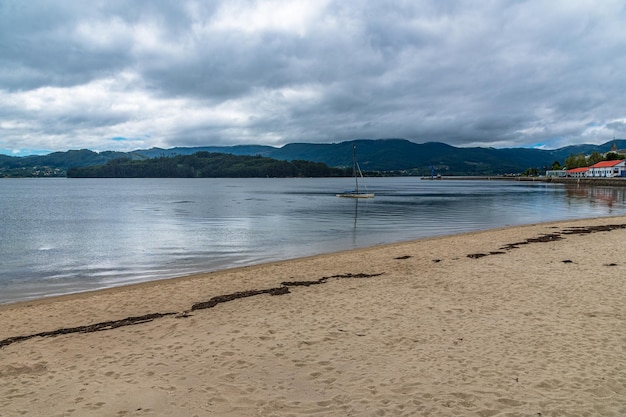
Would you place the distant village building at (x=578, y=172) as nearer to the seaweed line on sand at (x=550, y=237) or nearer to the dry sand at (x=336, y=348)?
the seaweed line on sand at (x=550, y=237)

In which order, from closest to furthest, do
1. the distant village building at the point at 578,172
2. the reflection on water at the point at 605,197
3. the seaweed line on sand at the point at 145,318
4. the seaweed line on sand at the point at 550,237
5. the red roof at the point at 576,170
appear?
the seaweed line on sand at the point at 145,318, the seaweed line on sand at the point at 550,237, the reflection on water at the point at 605,197, the distant village building at the point at 578,172, the red roof at the point at 576,170

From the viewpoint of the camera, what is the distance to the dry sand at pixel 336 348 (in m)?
5.78

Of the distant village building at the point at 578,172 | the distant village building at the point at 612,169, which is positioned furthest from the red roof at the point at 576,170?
the distant village building at the point at 612,169

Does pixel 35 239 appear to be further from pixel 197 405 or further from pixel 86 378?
pixel 197 405

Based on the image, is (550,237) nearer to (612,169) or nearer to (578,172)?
(612,169)

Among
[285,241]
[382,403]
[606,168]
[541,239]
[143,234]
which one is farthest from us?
[606,168]

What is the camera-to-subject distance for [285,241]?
25922 millimetres

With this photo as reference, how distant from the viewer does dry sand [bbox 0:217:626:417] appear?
578 cm

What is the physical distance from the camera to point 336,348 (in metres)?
7.76

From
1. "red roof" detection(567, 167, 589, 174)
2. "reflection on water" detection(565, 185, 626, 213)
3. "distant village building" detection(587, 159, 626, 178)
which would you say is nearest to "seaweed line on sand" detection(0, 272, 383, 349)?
"reflection on water" detection(565, 185, 626, 213)

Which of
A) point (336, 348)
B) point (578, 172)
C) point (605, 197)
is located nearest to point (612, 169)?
point (578, 172)

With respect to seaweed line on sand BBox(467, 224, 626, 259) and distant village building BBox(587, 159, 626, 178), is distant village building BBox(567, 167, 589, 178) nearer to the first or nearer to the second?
distant village building BBox(587, 159, 626, 178)

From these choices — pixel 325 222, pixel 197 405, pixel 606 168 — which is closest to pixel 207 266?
pixel 197 405

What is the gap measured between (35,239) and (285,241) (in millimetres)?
16132
